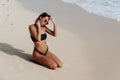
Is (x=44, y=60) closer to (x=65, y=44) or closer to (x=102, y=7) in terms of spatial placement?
(x=65, y=44)

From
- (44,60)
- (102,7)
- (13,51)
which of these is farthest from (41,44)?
(102,7)

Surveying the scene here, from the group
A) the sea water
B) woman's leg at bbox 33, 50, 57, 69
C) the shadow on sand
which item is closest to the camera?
woman's leg at bbox 33, 50, 57, 69

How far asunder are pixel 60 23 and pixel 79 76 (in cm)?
348

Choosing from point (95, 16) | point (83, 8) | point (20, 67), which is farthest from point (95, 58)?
point (83, 8)

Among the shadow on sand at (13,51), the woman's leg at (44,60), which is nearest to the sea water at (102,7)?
the shadow on sand at (13,51)

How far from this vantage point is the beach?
7.91 meters

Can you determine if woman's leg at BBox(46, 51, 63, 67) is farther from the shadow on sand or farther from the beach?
the shadow on sand

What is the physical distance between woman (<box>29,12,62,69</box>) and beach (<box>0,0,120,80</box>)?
0.44 ft

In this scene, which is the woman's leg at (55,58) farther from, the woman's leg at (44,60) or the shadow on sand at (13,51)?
the shadow on sand at (13,51)

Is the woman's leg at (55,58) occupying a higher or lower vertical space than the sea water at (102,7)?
lower

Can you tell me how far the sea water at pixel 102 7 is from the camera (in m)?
12.0

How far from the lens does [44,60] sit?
26.8 feet

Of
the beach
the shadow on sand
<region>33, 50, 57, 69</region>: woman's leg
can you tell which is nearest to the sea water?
the beach

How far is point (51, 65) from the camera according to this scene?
8023 millimetres
